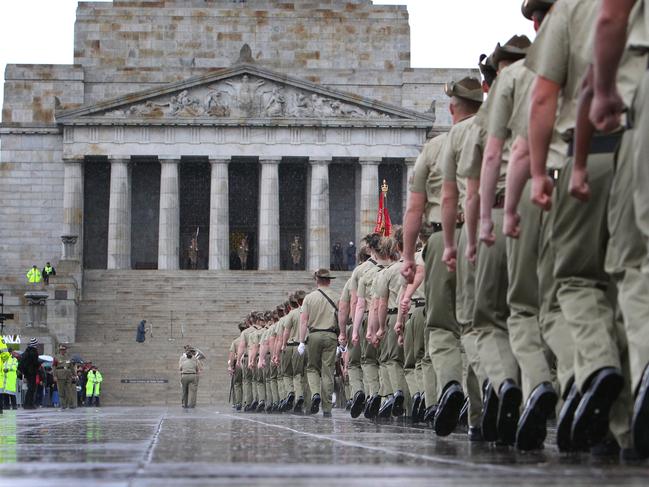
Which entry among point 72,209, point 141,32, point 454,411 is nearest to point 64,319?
point 72,209

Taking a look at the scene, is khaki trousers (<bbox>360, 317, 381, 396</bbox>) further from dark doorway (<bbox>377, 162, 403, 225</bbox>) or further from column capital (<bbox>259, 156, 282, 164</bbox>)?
dark doorway (<bbox>377, 162, 403, 225</bbox>)

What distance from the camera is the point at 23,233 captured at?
71.9m

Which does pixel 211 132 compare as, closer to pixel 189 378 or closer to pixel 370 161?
pixel 370 161

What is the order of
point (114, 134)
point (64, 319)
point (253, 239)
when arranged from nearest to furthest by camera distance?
point (64, 319)
point (114, 134)
point (253, 239)

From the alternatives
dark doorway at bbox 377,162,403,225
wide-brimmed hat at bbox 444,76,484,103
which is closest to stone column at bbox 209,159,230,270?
dark doorway at bbox 377,162,403,225

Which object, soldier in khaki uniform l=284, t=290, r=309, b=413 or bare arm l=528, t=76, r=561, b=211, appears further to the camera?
soldier in khaki uniform l=284, t=290, r=309, b=413

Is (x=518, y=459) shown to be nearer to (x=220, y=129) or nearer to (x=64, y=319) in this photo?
(x=64, y=319)

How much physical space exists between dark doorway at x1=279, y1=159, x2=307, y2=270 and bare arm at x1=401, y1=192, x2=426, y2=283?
200 feet

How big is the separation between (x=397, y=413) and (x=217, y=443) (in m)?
7.36

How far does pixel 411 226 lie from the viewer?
1204cm

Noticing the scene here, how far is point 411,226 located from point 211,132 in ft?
190

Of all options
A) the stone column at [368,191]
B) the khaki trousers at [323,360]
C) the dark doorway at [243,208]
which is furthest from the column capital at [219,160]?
the khaki trousers at [323,360]

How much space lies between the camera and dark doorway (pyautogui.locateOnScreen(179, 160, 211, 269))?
2906 inches

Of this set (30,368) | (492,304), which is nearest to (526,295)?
(492,304)
